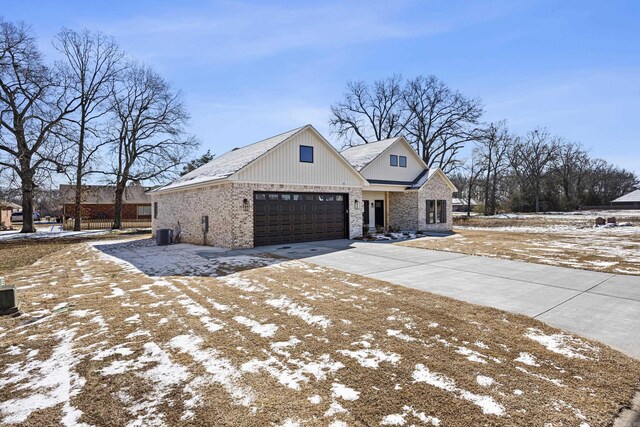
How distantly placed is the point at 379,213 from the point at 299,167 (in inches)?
370

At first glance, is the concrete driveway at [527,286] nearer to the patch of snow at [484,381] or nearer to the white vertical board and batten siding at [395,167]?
the patch of snow at [484,381]

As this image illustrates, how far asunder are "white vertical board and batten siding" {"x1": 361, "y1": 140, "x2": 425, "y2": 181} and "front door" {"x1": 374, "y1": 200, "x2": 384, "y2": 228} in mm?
1802

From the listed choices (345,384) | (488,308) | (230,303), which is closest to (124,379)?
(345,384)

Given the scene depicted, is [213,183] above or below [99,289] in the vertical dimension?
above

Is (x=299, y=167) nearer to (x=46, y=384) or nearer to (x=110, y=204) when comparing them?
(x=46, y=384)

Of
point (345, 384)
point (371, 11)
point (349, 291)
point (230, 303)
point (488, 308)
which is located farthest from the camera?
point (371, 11)

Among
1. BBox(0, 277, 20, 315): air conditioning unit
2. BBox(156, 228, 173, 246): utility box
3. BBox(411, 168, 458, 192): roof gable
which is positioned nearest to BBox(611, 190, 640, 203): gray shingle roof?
BBox(411, 168, 458, 192): roof gable

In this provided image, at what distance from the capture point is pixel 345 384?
3.10 metres

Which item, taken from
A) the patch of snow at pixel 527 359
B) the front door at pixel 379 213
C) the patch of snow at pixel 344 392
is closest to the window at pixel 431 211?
the front door at pixel 379 213

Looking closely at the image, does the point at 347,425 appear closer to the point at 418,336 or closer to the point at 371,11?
the point at 418,336

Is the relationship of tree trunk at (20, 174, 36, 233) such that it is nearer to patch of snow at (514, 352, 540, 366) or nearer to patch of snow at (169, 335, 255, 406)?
patch of snow at (169, 335, 255, 406)

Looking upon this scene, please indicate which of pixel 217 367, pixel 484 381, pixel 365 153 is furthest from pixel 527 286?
pixel 365 153

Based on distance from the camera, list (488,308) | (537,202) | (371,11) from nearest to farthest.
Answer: (488,308) → (371,11) → (537,202)

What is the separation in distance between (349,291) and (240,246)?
7.68 meters
